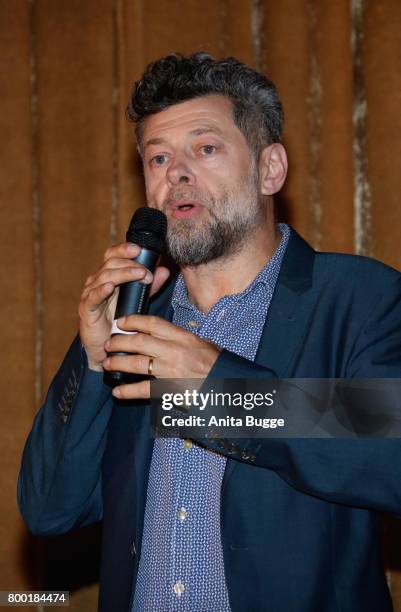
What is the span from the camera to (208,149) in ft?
5.88

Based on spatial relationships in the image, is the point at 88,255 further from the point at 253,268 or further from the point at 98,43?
the point at 253,268

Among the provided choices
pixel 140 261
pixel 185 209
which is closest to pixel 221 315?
pixel 185 209

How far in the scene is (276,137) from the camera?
1.98 metres

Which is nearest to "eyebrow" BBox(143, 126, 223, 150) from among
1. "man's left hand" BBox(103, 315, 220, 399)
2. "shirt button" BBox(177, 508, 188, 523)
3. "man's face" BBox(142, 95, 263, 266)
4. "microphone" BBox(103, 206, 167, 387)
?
"man's face" BBox(142, 95, 263, 266)

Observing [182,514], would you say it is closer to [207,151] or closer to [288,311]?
[288,311]

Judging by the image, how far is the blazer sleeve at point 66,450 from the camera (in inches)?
66.3

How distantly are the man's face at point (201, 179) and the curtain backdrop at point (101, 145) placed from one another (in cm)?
81

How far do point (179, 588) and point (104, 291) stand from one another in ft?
1.95

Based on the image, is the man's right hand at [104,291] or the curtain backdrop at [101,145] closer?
the man's right hand at [104,291]

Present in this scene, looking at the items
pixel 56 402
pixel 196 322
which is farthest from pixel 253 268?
pixel 56 402

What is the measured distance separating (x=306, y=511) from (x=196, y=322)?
0.52m

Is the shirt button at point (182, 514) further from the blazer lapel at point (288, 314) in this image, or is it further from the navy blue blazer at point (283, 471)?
the blazer lapel at point (288, 314)

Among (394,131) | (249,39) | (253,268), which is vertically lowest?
(253,268)

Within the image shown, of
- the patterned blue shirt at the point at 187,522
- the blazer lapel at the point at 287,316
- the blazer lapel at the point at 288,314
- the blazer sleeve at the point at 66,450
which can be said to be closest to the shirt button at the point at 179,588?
the patterned blue shirt at the point at 187,522
